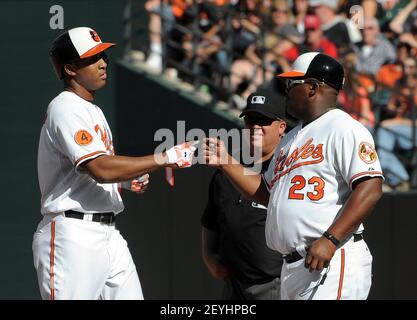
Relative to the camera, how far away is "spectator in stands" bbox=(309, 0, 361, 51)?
978 cm

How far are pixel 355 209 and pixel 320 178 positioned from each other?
281mm

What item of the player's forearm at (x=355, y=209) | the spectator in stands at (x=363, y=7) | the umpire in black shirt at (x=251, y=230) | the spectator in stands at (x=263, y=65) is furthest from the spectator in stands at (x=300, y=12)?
the player's forearm at (x=355, y=209)

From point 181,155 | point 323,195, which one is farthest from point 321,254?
point 181,155

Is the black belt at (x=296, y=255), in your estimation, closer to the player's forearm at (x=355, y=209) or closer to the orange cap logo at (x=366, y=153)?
the player's forearm at (x=355, y=209)

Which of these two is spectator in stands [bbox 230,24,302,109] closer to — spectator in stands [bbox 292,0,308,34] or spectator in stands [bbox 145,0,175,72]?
spectator in stands [bbox 292,0,308,34]

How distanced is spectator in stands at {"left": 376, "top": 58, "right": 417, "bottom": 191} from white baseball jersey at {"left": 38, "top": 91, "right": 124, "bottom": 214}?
3.71 meters

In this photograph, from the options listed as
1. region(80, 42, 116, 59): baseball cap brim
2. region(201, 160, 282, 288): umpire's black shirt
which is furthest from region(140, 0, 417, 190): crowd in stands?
region(80, 42, 116, 59): baseball cap brim

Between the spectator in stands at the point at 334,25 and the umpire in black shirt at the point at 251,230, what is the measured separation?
3.64 m

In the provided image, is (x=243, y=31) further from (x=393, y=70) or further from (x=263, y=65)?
(x=393, y=70)

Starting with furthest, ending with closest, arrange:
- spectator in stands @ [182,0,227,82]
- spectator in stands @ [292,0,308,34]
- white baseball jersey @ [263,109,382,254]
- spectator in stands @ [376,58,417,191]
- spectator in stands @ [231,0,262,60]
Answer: spectator in stands @ [292,0,308,34]
spectator in stands @ [231,0,262,60]
spectator in stands @ [182,0,227,82]
spectator in stands @ [376,58,417,191]
white baseball jersey @ [263,109,382,254]

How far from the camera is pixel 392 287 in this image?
837 cm
